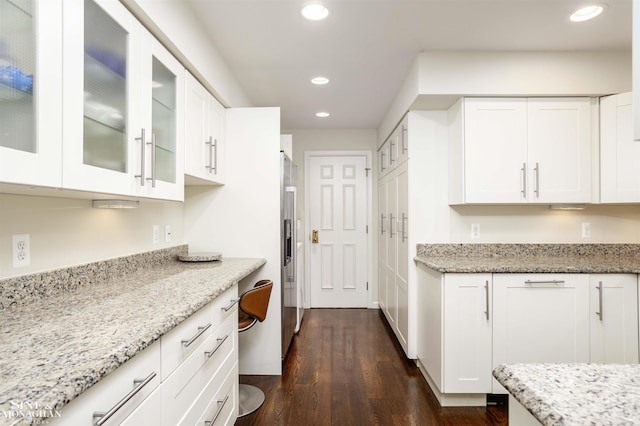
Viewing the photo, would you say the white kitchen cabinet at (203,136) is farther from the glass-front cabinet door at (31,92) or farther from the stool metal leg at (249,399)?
the stool metal leg at (249,399)

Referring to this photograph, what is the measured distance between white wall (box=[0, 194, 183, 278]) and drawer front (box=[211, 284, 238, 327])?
63cm

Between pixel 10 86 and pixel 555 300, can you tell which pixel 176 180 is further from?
pixel 555 300

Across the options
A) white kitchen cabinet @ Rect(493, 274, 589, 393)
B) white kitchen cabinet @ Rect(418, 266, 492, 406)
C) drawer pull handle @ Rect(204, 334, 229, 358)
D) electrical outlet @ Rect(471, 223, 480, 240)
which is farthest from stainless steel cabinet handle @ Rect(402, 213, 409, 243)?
drawer pull handle @ Rect(204, 334, 229, 358)

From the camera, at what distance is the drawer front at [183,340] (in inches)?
43.6

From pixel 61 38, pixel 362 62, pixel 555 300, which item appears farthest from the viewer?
pixel 362 62

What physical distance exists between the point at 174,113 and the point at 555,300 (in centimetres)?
258

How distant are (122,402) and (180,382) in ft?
1.33

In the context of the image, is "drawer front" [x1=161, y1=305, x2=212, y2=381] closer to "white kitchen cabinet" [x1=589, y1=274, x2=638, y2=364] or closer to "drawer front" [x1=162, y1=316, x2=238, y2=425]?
"drawer front" [x1=162, y1=316, x2=238, y2=425]

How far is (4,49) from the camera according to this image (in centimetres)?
86

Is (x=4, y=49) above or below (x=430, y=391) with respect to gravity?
above

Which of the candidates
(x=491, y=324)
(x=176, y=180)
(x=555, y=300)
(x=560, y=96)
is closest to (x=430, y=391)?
(x=491, y=324)

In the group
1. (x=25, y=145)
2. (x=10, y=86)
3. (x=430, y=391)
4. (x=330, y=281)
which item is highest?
(x=10, y=86)

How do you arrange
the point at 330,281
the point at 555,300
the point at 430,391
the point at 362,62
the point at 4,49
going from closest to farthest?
the point at 4,49, the point at 555,300, the point at 430,391, the point at 362,62, the point at 330,281

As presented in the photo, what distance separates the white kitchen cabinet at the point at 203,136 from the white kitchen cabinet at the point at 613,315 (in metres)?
2.61
